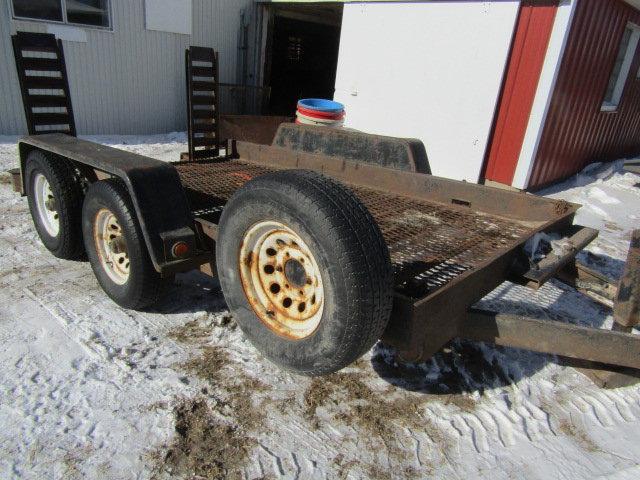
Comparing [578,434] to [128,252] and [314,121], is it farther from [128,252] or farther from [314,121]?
[314,121]

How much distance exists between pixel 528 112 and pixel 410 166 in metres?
4.25

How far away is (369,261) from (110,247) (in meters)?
2.02

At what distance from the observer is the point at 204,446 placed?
7.00 ft

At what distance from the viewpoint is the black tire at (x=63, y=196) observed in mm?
3373

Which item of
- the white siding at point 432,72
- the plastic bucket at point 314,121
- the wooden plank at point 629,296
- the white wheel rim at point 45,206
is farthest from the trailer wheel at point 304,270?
the white siding at point 432,72

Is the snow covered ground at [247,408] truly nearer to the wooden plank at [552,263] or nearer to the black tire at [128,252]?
the black tire at [128,252]

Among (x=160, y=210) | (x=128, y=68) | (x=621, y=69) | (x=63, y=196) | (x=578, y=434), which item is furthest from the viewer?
(x=128, y=68)

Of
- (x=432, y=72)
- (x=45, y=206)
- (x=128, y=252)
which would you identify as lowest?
(x=45, y=206)

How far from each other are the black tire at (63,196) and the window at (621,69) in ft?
32.8

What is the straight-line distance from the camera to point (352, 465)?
2111mm

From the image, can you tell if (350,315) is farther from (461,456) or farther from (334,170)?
(334,170)

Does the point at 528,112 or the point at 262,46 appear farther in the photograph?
the point at 262,46

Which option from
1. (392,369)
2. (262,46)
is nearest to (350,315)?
(392,369)

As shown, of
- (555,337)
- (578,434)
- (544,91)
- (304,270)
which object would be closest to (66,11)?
(544,91)
